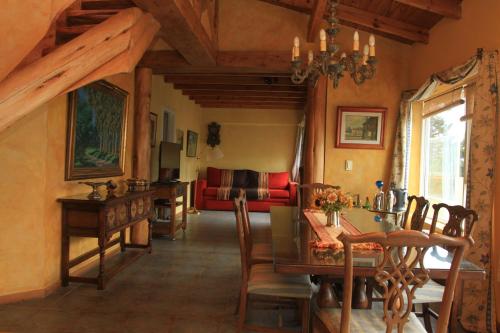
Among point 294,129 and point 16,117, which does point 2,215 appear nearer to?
point 16,117

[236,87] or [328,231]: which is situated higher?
[236,87]

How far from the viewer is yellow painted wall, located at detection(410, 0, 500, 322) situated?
2.72 metres

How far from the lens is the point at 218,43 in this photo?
4438 mm

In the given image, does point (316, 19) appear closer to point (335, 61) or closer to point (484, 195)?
point (335, 61)

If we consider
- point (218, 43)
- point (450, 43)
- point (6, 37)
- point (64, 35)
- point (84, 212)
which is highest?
point (218, 43)

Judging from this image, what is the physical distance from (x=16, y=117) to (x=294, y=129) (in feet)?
24.7

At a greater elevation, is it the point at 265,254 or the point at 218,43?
the point at 218,43

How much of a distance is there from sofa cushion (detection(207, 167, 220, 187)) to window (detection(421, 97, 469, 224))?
5.06 metres

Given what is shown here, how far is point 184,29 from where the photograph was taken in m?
3.13

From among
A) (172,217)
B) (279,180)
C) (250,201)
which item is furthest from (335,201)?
(279,180)

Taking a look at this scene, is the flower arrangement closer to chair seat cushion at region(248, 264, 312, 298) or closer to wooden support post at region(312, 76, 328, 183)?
chair seat cushion at region(248, 264, 312, 298)

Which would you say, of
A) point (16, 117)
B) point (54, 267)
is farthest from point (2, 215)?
point (16, 117)

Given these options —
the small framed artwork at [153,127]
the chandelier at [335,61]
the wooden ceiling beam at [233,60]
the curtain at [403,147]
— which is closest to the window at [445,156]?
the curtain at [403,147]

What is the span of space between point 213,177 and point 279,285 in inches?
253
